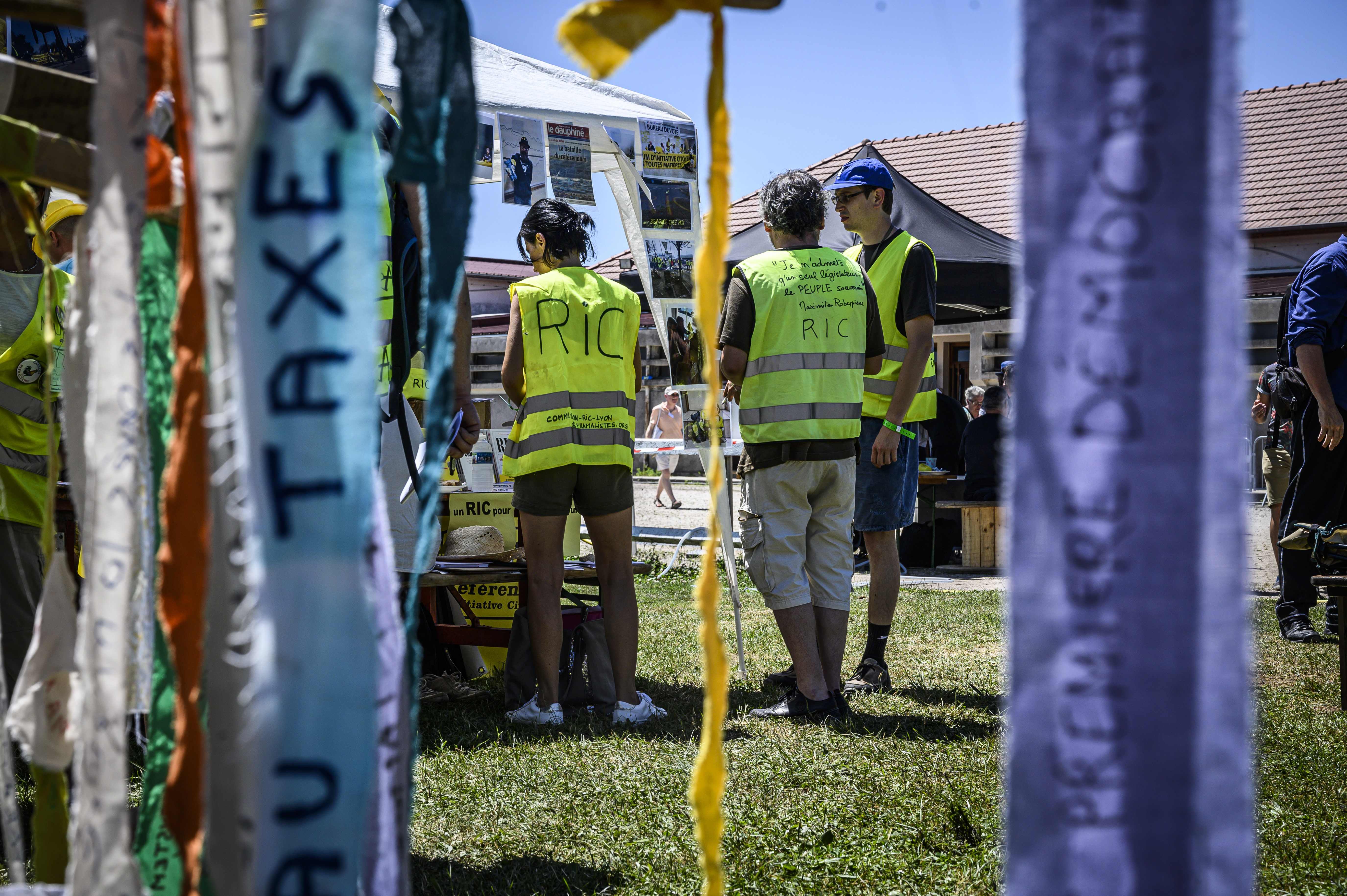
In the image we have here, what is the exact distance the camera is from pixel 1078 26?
23.1 inches

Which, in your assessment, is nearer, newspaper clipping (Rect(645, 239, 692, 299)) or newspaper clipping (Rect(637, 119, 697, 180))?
newspaper clipping (Rect(645, 239, 692, 299))

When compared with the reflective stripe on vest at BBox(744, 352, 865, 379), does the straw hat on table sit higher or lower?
lower

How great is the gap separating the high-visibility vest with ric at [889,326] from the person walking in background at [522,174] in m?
1.73

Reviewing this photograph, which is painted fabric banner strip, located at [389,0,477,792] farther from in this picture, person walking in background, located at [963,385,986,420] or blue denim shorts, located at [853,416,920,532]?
person walking in background, located at [963,385,986,420]

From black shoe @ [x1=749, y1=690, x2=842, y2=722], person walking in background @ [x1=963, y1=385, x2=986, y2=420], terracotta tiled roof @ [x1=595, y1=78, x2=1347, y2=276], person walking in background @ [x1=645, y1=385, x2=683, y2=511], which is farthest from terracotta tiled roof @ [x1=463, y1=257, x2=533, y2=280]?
black shoe @ [x1=749, y1=690, x2=842, y2=722]

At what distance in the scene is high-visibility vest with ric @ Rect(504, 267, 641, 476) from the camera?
373cm

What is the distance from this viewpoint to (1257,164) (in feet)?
57.0

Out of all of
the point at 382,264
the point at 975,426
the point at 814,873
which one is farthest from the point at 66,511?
the point at 975,426

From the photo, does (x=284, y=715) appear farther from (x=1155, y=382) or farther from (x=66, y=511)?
(x=66, y=511)

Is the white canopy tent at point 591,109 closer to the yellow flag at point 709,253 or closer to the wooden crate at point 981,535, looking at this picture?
the wooden crate at point 981,535

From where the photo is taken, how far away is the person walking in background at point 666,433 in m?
14.3

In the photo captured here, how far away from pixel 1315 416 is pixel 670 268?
3.00 metres

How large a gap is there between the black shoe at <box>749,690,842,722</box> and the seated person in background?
4.75 meters

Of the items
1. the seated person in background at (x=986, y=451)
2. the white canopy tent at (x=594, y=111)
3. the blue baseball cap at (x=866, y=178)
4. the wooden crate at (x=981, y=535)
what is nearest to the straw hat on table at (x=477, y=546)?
the white canopy tent at (x=594, y=111)
